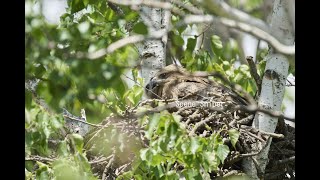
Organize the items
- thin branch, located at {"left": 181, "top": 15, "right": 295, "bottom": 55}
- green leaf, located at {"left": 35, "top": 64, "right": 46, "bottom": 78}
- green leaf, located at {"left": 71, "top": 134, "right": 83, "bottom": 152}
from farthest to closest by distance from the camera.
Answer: green leaf, located at {"left": 71, "top": 134, "right": 83, "bottom": 152}
green leaf, located at {"left": 35, "top": 64, "right": 46, "bottom": 78}
thin branch, located at {"left": 181, "top": 15, "right": 295, "bottom": 55}

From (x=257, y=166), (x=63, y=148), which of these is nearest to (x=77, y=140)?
(x=63, y=148)

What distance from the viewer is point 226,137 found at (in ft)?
9.93

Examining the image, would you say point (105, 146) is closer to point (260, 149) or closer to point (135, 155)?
point (135, 155)

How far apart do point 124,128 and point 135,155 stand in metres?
0.13

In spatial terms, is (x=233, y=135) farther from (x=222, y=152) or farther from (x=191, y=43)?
(x=191, y=43)

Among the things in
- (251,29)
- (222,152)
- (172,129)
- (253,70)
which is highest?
(251,29)

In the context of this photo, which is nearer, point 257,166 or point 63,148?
point 63,148

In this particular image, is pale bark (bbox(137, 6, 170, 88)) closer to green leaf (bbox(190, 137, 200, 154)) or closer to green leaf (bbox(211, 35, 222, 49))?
green leaf (bbox(211, 35, 222, 49))

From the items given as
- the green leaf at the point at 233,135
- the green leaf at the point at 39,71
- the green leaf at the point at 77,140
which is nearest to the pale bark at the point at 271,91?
the green leaf at the point at 233,135

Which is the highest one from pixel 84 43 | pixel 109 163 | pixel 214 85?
pixel 84 43

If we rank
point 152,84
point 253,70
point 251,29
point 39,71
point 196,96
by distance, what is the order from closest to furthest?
Answer: 1. point 251,29
2. point 39,71
3. point 253,70
4. point 196,96
5. point 152,84

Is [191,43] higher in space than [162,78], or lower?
higher

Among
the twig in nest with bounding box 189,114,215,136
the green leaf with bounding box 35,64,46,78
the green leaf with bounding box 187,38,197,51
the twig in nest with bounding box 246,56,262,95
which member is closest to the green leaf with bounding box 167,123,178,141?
the twig in nest with bounding box 189,114,215,136
